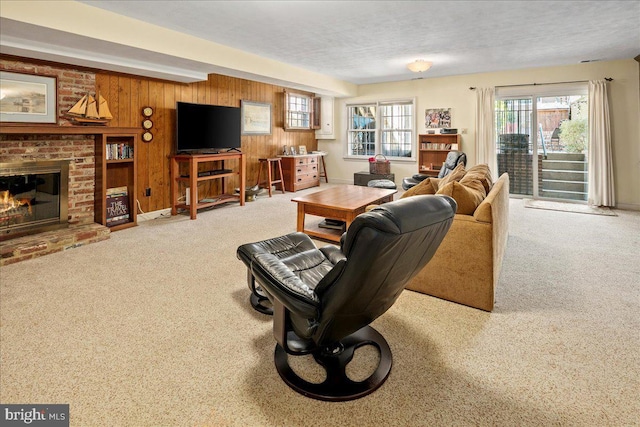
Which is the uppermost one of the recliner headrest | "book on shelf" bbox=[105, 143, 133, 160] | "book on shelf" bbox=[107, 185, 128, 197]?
"book on shelf" bbox=[105, 143, 133, 160]

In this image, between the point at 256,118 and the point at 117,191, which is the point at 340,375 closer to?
the point at 117,191

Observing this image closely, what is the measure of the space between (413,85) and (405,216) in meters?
7.30

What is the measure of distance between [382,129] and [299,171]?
2304 mm

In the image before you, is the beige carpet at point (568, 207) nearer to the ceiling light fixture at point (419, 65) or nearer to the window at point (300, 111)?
the ceiling light fixture at point (419, 65)

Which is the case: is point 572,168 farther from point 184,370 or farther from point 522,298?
point 184,370

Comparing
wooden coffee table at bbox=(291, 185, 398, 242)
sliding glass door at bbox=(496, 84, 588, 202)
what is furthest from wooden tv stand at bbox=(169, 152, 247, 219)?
sliding glass door at bbox=(496, 84, 588, 202)

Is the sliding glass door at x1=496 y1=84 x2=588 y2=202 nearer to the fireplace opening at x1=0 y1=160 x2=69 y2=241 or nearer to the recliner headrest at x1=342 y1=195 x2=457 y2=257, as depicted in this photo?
the recliner headrest at x1=342 y1=195 x2=457 y2=257

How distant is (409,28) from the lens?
14.1 ft

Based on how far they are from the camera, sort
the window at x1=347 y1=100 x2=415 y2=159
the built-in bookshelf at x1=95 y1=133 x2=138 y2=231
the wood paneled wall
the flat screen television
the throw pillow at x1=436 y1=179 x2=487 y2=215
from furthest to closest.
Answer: the window at x1=347 y1=100 x2=415 y2=159, the flat screen television, the wood paneled wall, the built-in bookshelf at x1=95 y1=133 x2=138 y2=231, the throw pillow at x1=436 y1=179 x2=487 y2=215

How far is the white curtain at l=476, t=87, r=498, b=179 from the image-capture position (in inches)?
273

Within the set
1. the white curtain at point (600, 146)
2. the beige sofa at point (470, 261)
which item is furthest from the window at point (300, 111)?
the beige sofa at point (470, 261)

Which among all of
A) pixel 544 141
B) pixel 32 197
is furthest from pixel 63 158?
pixel 544 141

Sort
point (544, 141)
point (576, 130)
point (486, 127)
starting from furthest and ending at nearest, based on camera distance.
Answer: point (486, 127) → point (544, 141) → point (576, 130)

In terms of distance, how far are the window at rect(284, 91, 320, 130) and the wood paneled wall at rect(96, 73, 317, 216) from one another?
2.88ft
